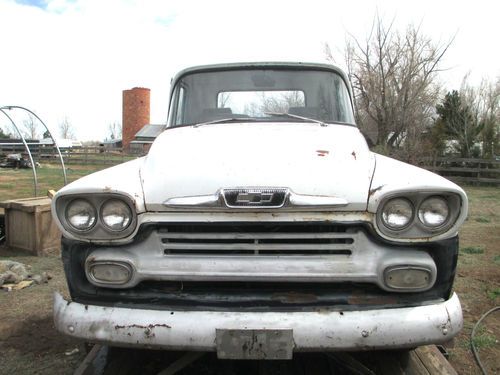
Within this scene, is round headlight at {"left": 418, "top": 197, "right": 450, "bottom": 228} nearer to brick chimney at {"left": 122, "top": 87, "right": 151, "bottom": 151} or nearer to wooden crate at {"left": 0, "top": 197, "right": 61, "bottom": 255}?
wooden crate at {"left": 0, "top": 197, "right": 61, "bottom": 255}

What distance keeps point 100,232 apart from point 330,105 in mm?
2132

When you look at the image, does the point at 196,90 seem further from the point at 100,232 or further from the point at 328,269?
the point at 328,269

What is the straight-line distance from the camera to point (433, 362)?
266 centimetres

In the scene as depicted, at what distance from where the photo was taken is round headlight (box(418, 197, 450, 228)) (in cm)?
222

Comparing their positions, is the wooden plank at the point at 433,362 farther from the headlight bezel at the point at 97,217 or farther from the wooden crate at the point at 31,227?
the wooden crate at the point at 31,227

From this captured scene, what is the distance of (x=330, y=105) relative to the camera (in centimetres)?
373

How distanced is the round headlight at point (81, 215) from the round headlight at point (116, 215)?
6cm

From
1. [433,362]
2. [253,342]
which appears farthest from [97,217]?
[433,362]

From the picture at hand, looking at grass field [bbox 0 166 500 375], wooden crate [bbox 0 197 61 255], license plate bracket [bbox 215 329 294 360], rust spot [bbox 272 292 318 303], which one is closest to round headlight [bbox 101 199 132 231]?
license plate bracket [bbox 215 329 294 360]

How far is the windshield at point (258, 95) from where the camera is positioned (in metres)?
3.71

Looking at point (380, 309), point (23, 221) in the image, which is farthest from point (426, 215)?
point (23, 221)

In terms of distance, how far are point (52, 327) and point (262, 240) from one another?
2504mm

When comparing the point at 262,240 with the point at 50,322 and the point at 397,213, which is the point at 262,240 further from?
the point at 50,322

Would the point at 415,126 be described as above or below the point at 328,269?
above
